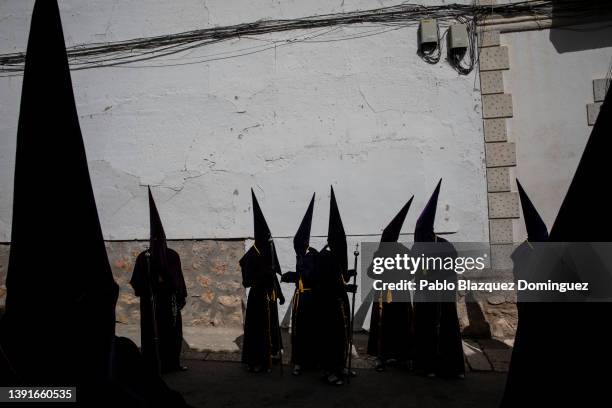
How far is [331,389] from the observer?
4512 mm

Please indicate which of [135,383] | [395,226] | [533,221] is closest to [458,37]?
[533,221]

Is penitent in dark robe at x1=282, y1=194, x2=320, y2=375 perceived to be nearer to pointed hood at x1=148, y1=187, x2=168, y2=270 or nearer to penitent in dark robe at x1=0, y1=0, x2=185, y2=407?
pointed hood at x1=148, y1=187, x2=168, y2=270

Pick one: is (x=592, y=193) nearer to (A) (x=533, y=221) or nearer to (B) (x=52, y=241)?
(A) (x=533, y=221)

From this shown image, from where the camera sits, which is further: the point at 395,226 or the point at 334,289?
the point at 395,226

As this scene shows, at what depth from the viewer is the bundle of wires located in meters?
6.35

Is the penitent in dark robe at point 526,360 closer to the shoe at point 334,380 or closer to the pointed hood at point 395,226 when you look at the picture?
the shoe at point 334,380

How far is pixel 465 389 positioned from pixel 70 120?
446cm

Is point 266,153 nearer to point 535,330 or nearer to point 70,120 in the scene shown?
point 70,120

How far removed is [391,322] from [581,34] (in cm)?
516

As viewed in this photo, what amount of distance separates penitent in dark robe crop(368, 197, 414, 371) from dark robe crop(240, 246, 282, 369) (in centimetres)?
126

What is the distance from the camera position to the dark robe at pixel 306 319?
507 centimetres

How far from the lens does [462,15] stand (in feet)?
21.5

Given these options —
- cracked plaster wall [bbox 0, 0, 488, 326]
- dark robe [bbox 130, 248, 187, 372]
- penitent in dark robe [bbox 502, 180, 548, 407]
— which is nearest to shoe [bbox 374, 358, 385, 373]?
cracked plaster wall [bbox 0, 0, 488, 326]

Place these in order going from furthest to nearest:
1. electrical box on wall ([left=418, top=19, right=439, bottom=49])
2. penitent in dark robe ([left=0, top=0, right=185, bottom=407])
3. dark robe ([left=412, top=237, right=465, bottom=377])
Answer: electrical box on wall ([left=418, top=19, right=439, bottom=49]) < dark robe ([left=412, top=237, right=465, bottom=377]) < penitent in dark robe ([left=0, top=0, right=185, bottom=407])
